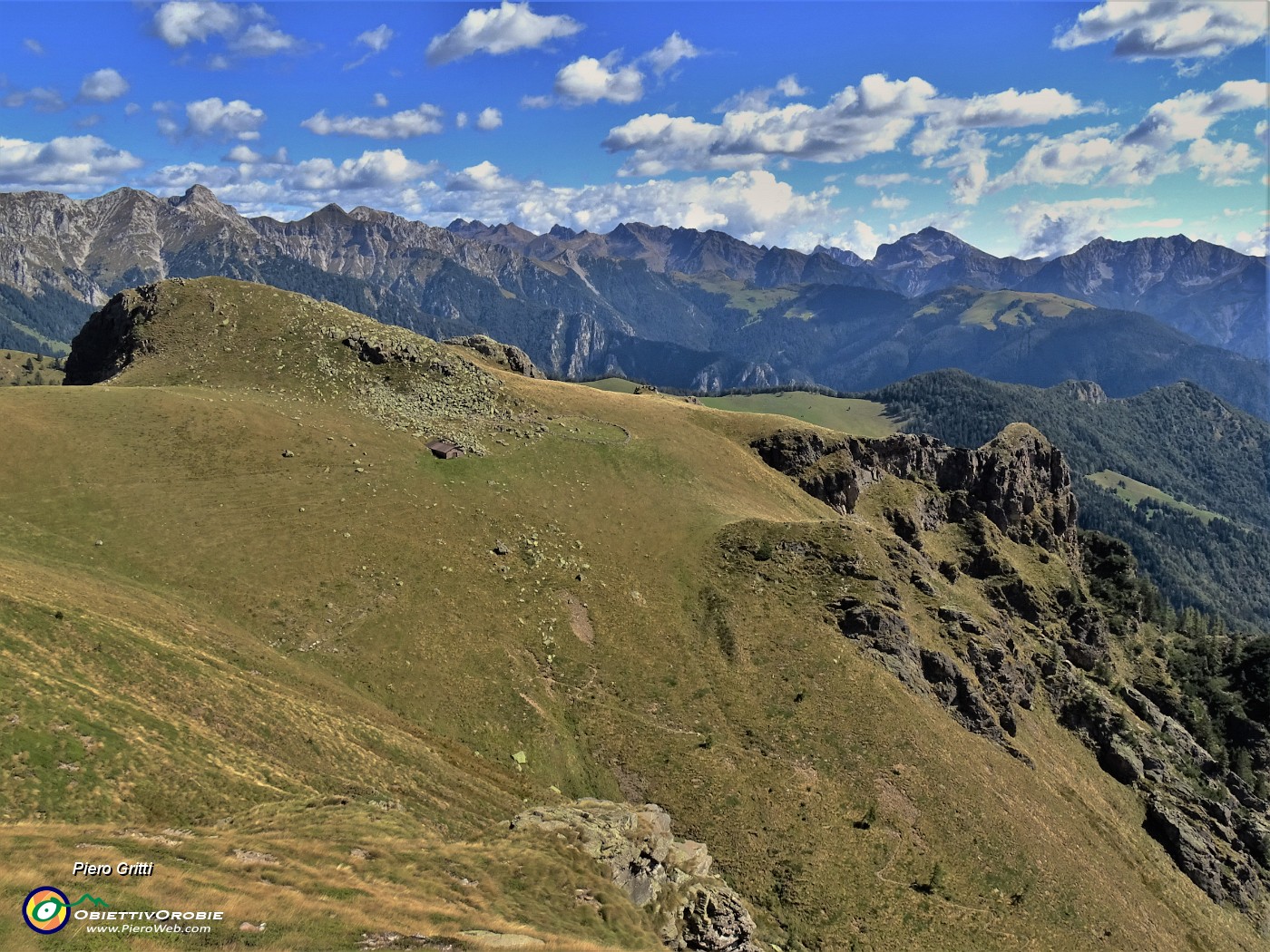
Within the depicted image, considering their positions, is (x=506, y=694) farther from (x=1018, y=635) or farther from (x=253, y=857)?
(x=1018, y=635)

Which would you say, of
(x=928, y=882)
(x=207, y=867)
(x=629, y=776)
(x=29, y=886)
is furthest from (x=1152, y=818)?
(x=29, y=886)

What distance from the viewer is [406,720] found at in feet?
173

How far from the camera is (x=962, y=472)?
15012 cm

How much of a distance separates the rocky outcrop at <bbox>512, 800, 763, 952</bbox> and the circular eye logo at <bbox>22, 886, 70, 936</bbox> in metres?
20.9

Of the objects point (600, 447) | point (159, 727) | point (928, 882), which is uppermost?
point (600, 447)

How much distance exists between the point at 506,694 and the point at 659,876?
24.2m

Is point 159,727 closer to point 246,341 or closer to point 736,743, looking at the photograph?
point 736,743

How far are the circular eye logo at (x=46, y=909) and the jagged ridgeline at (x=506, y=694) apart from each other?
75 centimetres

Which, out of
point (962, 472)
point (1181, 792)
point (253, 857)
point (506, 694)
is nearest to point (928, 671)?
point (1181, 792)

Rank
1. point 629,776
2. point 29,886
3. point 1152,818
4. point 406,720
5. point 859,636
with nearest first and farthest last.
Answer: point 29,886
point 406,720
point 629,776
point 859,636
point 1152,818

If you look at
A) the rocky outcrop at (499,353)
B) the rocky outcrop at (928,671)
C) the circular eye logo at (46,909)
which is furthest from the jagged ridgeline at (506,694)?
the rocky outcrop at (499,353)

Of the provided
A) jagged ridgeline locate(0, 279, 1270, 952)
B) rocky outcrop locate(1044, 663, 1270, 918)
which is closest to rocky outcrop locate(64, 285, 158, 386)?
jagged ridgeline locate(0, 279, 1270, 952)

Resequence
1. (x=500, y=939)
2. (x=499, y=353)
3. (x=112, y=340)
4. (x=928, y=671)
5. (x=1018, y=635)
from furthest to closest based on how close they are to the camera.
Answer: (x=499, y=353), (x=1018, y=635), (x=112, y=340), (x=928, y=671), (x=500, y=939)

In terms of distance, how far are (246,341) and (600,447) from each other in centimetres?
5307
